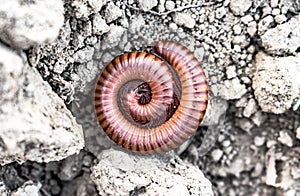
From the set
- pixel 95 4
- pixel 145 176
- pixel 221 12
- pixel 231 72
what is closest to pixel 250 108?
pixel 231 72

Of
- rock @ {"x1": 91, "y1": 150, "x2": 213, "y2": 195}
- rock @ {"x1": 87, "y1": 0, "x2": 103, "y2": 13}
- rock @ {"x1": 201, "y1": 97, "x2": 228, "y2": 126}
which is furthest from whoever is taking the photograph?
rock @ {"x1": 201, "y1": 97, "x2": 228, "y2": 126}

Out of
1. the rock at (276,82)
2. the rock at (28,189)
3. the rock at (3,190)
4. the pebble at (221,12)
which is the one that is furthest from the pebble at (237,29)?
the rock at (3,190)

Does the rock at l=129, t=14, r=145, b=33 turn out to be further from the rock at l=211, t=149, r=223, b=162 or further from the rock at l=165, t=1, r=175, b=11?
the rock at l=211, t=149, r=223, b=162

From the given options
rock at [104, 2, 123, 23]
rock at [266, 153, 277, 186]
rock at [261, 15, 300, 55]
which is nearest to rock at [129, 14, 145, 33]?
rock at [104, 2, 123, 23]

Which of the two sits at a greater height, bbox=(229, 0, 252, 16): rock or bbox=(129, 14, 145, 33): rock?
bbox=(229, 0, 252, 16): rock

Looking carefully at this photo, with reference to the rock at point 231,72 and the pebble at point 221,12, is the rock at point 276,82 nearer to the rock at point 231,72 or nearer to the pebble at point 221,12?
the rock at point 231,72

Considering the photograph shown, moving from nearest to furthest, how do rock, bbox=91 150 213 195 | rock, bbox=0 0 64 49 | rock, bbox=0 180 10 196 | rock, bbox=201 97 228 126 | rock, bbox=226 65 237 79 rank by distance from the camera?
rock, bbox=0 0 64 49 → rock, bbox=0 180 10 196 → rock, bbox=91 150 213 195 → rock, bbox=226 65 237 79 → rock, bbox=201 97 228 126

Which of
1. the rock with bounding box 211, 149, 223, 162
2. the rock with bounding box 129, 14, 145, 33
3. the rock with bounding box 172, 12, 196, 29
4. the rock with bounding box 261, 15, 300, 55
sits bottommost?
the rock with bounding box 211, 149, 223, 162

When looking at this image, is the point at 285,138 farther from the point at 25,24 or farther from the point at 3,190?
the point at 25,24

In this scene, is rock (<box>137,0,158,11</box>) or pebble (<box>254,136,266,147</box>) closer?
rock (<box>137,0,158,11</box>)
